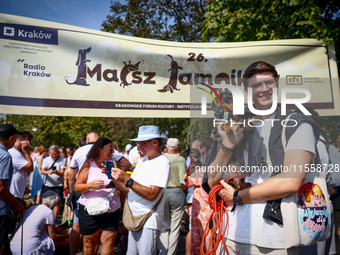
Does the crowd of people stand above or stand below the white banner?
below

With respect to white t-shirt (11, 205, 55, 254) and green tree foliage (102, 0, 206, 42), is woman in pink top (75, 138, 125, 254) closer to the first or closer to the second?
white t-shirt (11, 205, 55, 254)

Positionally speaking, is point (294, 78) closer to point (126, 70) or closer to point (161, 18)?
point (126, 70)

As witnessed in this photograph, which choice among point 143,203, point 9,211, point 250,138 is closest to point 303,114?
point 250,138

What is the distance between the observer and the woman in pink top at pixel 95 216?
3.55 m

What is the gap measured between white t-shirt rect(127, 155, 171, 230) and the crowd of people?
1 cm

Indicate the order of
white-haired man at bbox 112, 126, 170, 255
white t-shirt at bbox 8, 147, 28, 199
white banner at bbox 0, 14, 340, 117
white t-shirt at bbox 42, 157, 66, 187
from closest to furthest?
white-haired man at bbox 112, 126, 170, 255
white banner at bbox 0, 14, 340, 117
white t-shirt at bbox 8, 147, 28, 199
white t-shirt at bbox 42, 157, 66, 187

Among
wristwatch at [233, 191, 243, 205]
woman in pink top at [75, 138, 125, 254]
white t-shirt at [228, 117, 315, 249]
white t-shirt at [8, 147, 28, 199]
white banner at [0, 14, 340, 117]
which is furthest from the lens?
white t-shirt at [8, 147, 28, 199]

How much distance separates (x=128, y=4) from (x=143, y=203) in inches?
325

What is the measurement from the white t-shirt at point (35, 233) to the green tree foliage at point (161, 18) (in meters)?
6.16

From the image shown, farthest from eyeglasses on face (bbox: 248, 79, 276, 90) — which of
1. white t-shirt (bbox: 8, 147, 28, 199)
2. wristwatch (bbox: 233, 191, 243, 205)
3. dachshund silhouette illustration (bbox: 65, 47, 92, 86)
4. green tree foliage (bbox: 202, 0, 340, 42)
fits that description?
white t-shirt (bbox: 8, 147, 28, 199)

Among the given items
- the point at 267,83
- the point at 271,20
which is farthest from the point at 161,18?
the point at 267,83

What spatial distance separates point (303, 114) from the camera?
4.90 ft

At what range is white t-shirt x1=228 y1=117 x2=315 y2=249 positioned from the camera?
4.62 ft

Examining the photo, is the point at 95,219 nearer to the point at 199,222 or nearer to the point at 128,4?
the point at 199,222
